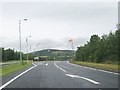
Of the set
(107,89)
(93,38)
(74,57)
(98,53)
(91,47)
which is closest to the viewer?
(107,89)

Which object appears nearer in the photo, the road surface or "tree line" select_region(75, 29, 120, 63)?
the road surface

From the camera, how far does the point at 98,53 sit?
82.9 metres

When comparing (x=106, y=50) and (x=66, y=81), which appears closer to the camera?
(x=66, y=81)

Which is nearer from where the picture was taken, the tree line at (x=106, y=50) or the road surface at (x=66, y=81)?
the road surface at (x=66, y=81)

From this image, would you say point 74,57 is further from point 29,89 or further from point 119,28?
point 29,89

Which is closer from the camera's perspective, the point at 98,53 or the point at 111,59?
the point at 111,59

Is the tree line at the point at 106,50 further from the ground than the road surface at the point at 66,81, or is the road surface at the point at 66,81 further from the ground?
the tree line at the point at 106,50

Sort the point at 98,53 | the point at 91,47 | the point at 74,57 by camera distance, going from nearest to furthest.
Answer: the point at 98,53 → the point at 91,47 → the point at 74,57

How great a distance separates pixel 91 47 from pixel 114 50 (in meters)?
35.6

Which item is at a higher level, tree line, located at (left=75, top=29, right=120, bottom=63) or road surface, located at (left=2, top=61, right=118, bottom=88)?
tree line, located at (left=75, top=29, right=120, bottom=63)

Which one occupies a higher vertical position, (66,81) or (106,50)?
(106,50)

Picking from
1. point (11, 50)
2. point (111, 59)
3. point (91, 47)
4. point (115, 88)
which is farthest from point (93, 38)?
point (115, 88)

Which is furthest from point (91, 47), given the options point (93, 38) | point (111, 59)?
point (111, 59)

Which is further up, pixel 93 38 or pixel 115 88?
pixel 93 38
